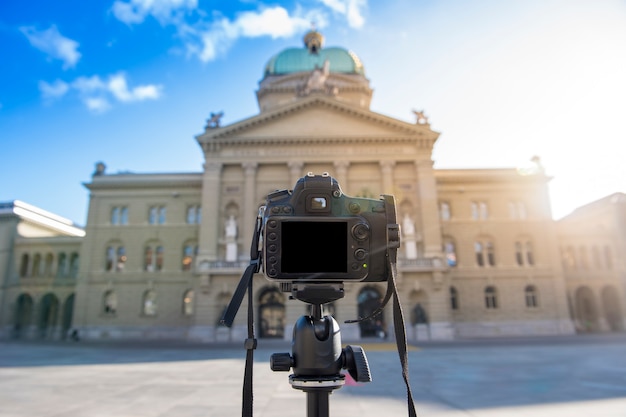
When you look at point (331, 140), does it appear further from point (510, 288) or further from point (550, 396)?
point (550, 396)

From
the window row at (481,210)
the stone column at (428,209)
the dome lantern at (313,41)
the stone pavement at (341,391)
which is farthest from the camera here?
the dome lantern at (313,41)

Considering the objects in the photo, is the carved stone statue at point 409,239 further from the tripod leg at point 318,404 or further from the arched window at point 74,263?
the arched window at point 74,263

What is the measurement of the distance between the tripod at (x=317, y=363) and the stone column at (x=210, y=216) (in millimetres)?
33360

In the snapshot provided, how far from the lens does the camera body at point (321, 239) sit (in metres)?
2.46

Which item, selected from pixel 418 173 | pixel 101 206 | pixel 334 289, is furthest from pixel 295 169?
pixel 334 289

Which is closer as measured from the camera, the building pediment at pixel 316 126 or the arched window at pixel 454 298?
the building pediment at pixel 316 126

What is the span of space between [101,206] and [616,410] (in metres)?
44.6

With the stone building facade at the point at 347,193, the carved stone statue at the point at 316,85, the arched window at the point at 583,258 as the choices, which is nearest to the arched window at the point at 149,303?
the stone building facade at the point at 347,193

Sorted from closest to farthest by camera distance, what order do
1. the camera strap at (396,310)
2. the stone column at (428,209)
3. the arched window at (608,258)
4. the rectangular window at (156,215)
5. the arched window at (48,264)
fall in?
the camera strap at (396,310), the stone column at (428,209), the rectangular window at (156,215), the arched window at (608,258), the arched window at (48,264)

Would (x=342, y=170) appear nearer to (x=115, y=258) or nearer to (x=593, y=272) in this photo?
(x=115, y=258)

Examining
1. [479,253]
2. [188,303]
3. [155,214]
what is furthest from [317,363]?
[155,214]

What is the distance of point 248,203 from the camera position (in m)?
36.7

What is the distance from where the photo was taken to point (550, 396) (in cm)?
946

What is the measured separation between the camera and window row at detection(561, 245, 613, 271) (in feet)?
140
